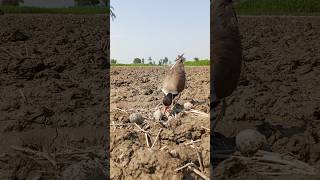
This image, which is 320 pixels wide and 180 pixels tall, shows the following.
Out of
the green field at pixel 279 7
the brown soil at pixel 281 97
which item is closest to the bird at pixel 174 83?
the brown soil at pixel 281 97

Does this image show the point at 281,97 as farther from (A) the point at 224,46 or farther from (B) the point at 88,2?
(B) the point at 88,2

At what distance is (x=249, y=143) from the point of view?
9.05 feet

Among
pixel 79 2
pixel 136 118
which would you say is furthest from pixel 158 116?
pixel 79 2

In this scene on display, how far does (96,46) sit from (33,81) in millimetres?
1484

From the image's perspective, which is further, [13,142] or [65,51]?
[65,51]

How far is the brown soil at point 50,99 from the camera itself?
2672 mm

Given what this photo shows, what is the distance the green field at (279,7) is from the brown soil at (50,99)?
4739 mm

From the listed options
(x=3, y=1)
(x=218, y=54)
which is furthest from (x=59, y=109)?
(x=3, y=1)

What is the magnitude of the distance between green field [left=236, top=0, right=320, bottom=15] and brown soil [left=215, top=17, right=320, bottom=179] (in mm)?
3039

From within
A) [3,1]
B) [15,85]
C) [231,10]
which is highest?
[3,1]

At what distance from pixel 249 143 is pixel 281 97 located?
1.23 meters

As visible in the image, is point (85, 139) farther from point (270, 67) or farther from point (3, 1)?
point (3, 1)

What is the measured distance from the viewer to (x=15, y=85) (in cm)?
414

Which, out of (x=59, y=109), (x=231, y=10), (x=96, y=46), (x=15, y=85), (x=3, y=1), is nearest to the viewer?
(x=231, y=10)
